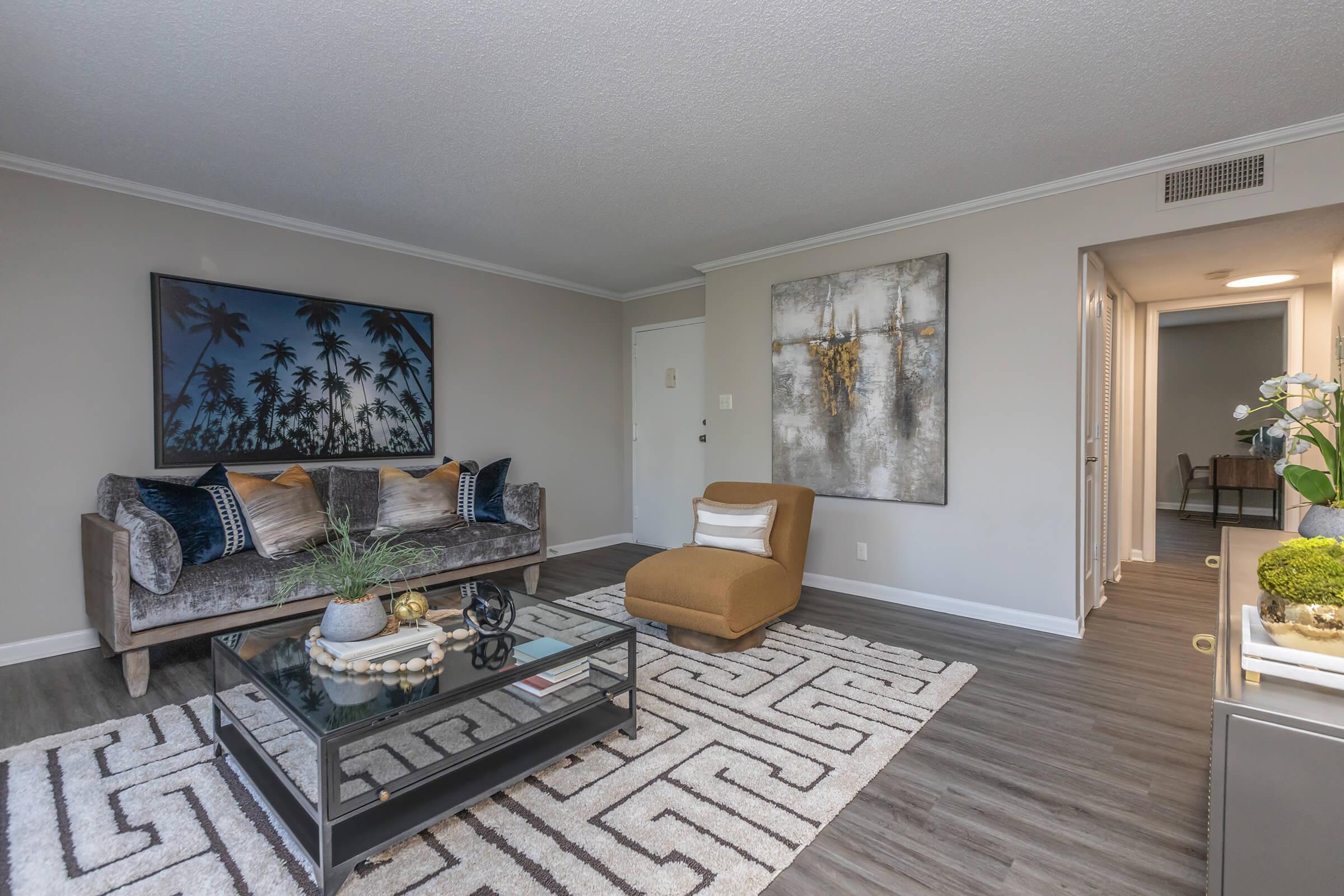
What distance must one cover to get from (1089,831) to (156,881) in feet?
8.08

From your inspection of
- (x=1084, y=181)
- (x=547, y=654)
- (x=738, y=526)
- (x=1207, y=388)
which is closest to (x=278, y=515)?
(x=547, y=654)

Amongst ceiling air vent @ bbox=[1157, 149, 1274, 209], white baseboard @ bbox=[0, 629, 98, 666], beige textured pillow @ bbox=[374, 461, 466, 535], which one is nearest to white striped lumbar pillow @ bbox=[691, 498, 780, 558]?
beige textured pillow @ bbox=[374, 461, 466, 535]

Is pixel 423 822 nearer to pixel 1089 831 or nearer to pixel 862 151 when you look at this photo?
pixel 1089 831

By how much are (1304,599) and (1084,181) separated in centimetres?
297

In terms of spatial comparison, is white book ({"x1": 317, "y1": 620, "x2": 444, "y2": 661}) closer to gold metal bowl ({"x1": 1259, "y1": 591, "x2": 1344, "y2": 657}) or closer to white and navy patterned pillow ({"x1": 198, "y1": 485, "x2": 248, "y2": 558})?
white and navy patterned pillow ({"x1": 198, "y1": 485, "x2": 248, "y2": 558})

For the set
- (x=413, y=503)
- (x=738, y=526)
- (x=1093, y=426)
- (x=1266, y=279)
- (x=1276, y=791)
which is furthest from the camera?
(x=1266, y=279)

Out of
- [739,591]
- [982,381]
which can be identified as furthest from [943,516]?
[739,591]

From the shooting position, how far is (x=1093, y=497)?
388cm

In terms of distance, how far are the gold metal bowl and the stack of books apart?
1755 mm

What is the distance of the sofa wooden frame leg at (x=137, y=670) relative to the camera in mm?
2621

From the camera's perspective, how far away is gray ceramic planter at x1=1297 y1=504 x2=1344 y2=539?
1.64m

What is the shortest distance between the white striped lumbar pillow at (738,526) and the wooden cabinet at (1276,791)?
7.95ft

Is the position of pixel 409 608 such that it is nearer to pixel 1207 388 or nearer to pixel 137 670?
pixel 137 670

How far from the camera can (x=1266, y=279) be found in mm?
4445
